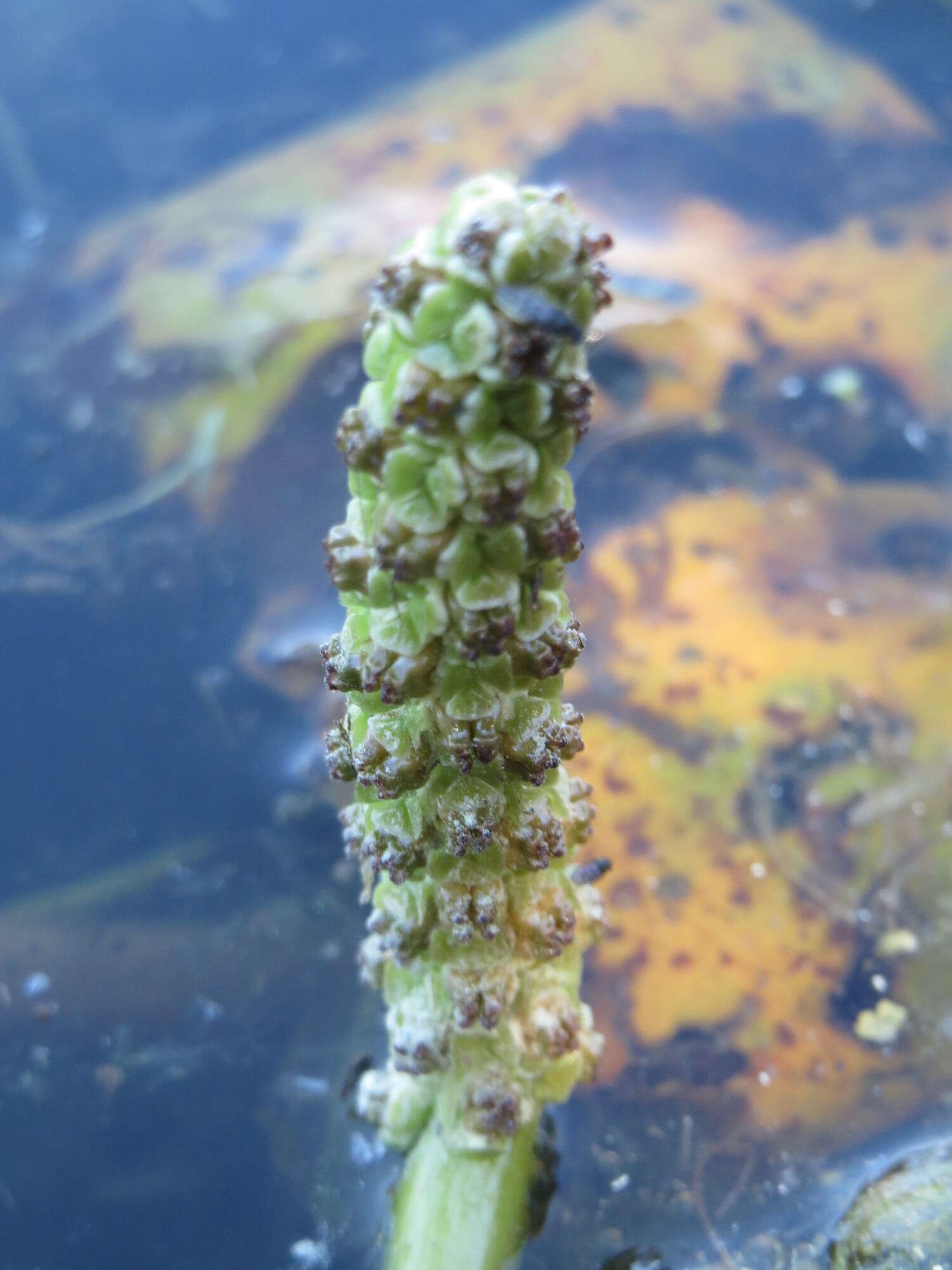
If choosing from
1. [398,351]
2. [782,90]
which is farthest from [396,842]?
[782,90]

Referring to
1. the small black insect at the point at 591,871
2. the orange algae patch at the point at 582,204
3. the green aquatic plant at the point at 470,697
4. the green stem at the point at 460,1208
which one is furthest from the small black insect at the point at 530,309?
the orange algae patch at the point at 582,204

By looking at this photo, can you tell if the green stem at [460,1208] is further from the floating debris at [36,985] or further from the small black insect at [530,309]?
the small black insect at [530,309]

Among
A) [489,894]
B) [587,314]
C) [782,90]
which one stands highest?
[782,90]

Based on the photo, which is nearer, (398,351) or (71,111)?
(398,351)

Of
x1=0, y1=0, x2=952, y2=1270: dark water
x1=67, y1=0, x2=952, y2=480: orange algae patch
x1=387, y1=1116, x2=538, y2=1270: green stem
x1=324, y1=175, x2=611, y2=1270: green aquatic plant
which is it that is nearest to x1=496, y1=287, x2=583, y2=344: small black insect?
x1=324, y1=175, x2=611, y2=1270: green aquatic plant

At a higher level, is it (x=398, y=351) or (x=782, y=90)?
(x=782, y=90)

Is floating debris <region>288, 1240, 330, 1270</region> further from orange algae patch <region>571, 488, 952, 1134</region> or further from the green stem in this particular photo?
orange algae patch <region>571, 488, 952, 1134</region>

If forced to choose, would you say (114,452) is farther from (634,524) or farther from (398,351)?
(398,351)
